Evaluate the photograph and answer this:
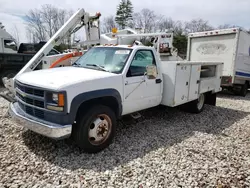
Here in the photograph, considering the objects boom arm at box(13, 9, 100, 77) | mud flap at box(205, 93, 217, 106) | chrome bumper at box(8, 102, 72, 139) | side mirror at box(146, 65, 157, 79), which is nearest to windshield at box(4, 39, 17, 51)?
boom arm at box(13, 9, 100, 77)

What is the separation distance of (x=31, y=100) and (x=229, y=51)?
8.79 meters

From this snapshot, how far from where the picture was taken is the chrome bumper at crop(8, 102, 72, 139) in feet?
10.8

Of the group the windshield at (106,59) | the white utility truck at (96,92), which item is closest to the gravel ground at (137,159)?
the white utility truck at (96,92)

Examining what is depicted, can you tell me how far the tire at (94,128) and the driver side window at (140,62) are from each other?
965mm

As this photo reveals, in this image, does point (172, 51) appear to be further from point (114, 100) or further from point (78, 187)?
point (78, 187)

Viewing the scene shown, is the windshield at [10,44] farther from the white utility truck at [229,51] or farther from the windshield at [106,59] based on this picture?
the white utility truck at [229,51]

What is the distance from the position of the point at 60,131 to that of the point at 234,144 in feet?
11.7

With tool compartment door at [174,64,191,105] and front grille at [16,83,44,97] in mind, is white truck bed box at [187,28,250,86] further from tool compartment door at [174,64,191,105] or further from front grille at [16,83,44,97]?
front grille at [16,83,44,97]

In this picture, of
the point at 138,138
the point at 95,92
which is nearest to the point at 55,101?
the point at 95,92

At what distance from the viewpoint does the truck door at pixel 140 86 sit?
14.3 feet

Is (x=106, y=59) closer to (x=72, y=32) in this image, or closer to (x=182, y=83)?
(x=182, y=83)

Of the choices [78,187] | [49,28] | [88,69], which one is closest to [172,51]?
[88,69]

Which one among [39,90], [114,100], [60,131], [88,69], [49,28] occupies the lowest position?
[60,131]

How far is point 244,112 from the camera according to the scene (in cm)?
730
